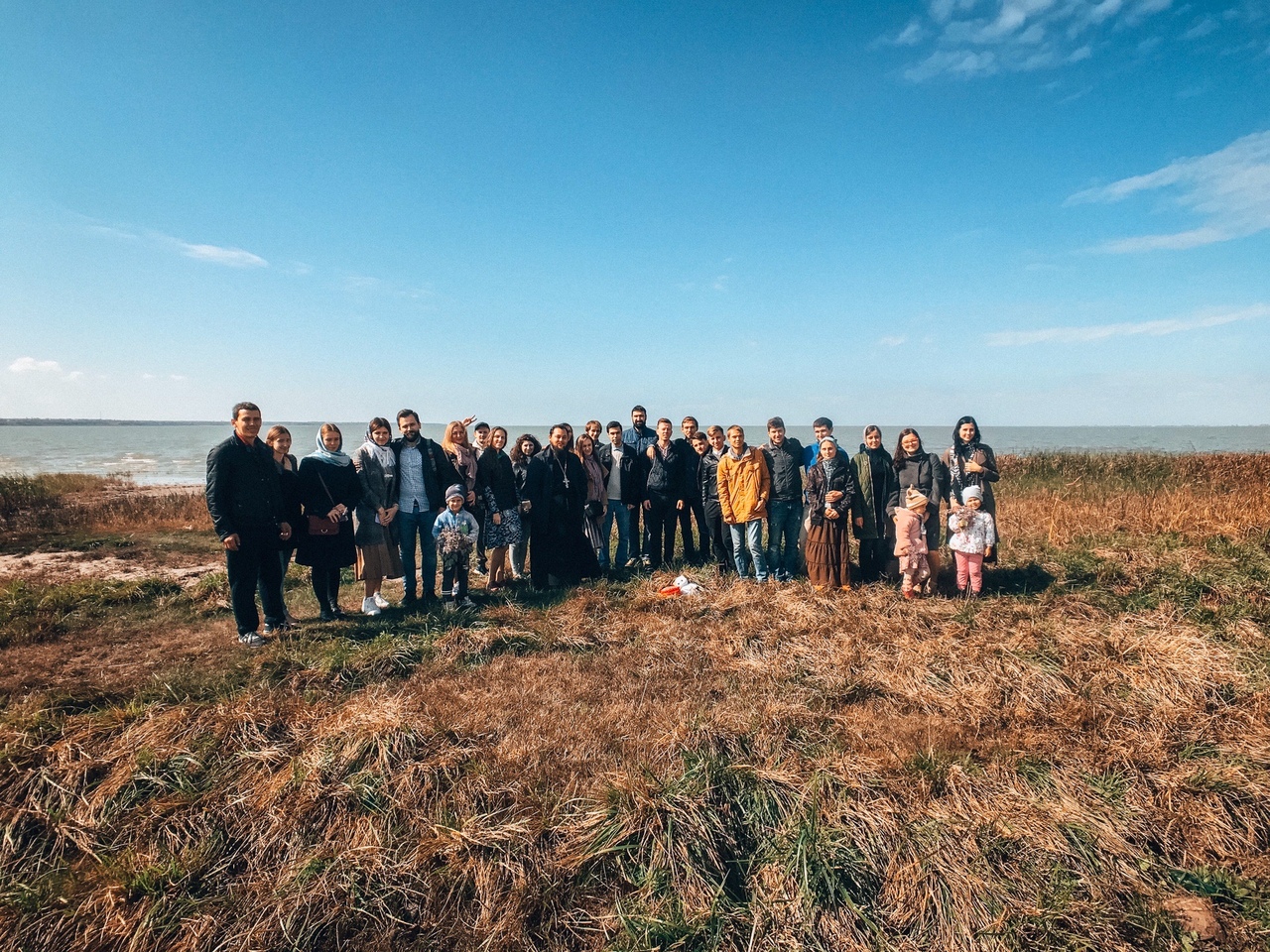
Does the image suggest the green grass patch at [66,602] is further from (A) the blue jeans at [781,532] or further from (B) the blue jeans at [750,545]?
(A) the blue jeans at [781,532]

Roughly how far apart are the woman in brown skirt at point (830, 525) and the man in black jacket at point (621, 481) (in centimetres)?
235

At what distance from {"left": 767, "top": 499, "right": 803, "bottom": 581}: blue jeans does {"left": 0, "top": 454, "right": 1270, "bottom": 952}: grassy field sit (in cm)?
146

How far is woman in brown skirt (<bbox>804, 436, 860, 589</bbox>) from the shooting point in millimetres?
6754

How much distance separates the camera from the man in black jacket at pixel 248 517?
5246mm

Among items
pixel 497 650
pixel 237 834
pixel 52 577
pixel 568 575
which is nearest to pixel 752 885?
pixel 237 834

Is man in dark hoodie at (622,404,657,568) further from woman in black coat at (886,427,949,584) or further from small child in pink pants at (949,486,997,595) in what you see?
small child in pink pants at (949,486,997,595)

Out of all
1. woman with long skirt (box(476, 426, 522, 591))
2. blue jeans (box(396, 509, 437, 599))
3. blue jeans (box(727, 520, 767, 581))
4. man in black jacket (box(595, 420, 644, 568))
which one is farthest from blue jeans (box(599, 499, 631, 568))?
blue jeans (box(396, 509, 437, 599))

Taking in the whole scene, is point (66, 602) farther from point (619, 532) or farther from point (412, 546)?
point (619, 532)

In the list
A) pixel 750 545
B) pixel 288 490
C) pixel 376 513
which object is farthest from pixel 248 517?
pixel 750 545

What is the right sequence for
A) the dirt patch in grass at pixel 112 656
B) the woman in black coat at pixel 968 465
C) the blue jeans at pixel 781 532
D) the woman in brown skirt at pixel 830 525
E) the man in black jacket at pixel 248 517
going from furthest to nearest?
1. the blue jeans at pixel 781 532
2. the woman in brown skirt at pixel 830 525
3. the woman in black coat at pixel 968 465
4. the man in black jacket at pixel 248 517
5. the dirt patch in grass at pixel 112 656

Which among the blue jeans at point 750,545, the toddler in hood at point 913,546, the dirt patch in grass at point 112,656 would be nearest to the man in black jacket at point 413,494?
the dirt patch in grass at point 112,656

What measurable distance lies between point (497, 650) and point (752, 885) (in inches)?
117

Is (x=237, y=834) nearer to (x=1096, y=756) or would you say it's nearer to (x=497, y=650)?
(x=497, y=650)

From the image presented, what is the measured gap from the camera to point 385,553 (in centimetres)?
648
